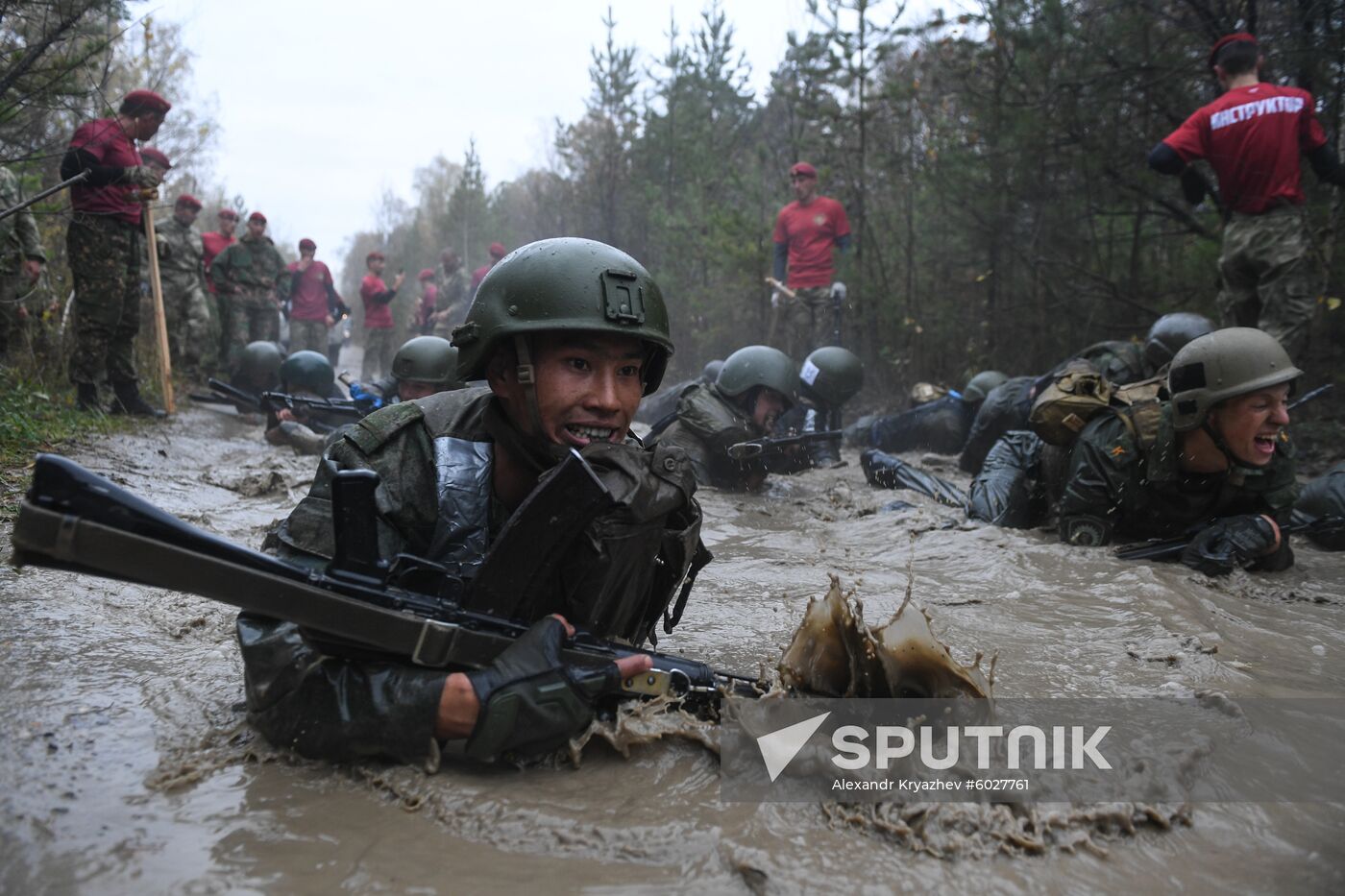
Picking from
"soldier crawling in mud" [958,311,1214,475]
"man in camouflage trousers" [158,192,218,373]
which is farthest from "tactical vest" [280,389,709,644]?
"man in camouflage trousers" [158,192,218,373]

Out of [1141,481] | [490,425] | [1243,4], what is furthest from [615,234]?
[490,425]

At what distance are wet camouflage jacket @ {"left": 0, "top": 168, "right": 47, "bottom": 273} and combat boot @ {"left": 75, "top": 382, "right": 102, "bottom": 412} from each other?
0.91 meters

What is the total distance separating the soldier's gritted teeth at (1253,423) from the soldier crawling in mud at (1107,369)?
1.45 metres

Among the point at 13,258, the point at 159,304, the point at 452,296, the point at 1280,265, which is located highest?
the point at 452,296

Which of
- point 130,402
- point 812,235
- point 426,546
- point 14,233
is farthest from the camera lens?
point 812,235

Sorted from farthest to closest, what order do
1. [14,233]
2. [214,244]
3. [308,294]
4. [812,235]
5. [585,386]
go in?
[308,294]
[214,244]
[812,235]
[14,233]
[585,386]

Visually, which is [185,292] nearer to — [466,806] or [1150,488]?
[1150,488]

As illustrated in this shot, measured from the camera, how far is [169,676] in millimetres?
2500

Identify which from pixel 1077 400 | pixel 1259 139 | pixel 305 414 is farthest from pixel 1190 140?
pixel 305 414

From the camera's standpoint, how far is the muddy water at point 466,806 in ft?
5.26

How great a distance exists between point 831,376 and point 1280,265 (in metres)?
3.48

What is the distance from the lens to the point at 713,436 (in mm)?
6988

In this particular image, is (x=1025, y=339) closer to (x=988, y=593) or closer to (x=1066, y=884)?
(x=988, y=593)

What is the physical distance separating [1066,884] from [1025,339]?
9045 mm
